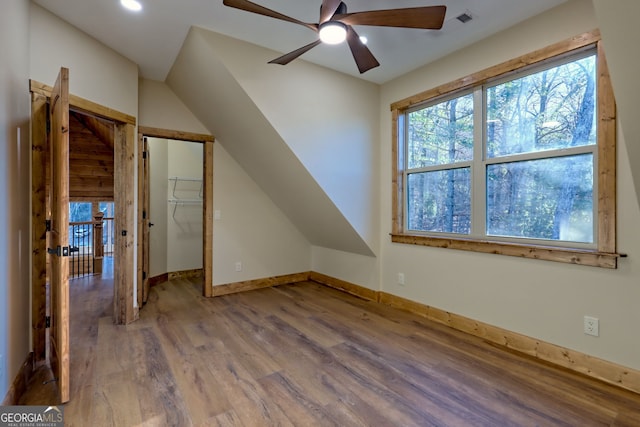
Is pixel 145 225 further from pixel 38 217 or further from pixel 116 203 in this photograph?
pixel 38 217

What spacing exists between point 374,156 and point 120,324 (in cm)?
335

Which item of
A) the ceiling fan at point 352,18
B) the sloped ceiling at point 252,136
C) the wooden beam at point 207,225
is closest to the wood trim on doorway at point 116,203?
the sloped ceiling at point 252,136

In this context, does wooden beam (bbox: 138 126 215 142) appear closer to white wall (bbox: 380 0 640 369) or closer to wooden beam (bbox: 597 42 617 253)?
white wall (bbox: 380 0 640 369)

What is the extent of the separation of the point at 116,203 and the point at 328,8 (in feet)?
9.18

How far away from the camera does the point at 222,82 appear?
119 inches

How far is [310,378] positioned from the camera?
2.18 metres

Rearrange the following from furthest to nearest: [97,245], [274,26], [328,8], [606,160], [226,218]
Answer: [97,245] < [226,218] < [274,26] < [606,160] < [328,8]

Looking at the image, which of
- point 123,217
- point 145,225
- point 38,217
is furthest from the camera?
point 145,225

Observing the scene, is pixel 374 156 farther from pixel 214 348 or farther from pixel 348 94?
pixel 214 348

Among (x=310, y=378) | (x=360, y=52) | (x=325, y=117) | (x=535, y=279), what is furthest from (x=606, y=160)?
(x=310, y=378)

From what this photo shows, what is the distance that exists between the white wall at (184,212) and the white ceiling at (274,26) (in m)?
1.98

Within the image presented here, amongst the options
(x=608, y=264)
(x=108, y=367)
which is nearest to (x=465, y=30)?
(x=608, y=264)

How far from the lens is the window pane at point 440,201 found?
3109 millimetres

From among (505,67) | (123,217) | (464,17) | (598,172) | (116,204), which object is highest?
(464,17)
